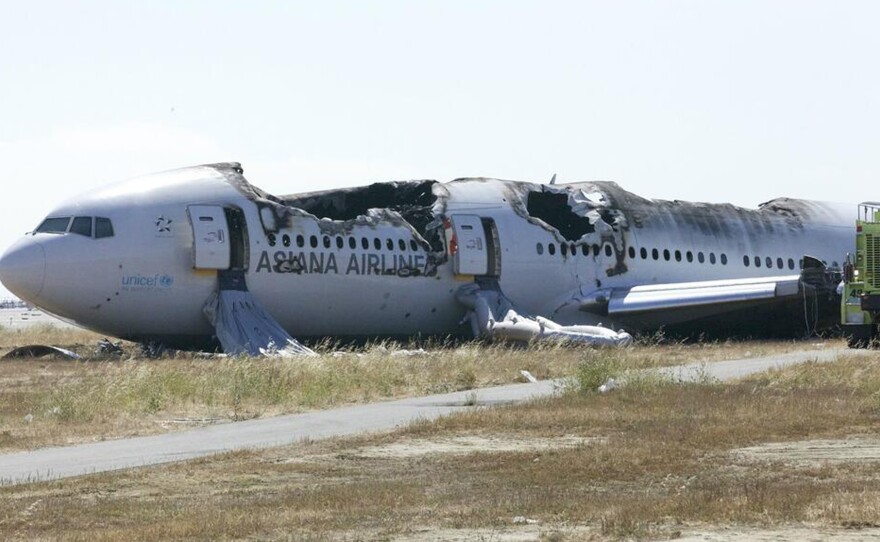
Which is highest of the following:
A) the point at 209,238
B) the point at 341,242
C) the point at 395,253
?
the point at 209,238

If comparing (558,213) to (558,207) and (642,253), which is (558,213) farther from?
(642,253)

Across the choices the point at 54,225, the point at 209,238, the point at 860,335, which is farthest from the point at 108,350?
the point at 860,335

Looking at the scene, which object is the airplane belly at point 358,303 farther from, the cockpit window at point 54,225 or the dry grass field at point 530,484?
the dry grass field at point 530,484

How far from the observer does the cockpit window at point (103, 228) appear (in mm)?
31984

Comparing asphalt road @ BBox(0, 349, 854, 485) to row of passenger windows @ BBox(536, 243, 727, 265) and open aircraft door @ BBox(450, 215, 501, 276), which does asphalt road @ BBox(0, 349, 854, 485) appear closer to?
open aircraft door @ BBox(450, 215, 501, 276)

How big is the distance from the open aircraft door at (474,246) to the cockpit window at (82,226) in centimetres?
941

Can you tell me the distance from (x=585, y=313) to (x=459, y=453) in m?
24.1

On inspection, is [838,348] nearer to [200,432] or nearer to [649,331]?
[649,331]

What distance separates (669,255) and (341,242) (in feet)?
35.1

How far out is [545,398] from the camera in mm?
20906

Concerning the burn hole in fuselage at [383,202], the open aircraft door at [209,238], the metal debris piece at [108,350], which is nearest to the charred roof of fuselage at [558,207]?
the burn hole in fuselage at [383,202]

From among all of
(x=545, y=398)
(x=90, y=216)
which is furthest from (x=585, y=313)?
(x=545, y=398)

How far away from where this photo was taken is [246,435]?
17656mm

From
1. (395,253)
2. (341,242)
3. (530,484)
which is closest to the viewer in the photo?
(530,484)
